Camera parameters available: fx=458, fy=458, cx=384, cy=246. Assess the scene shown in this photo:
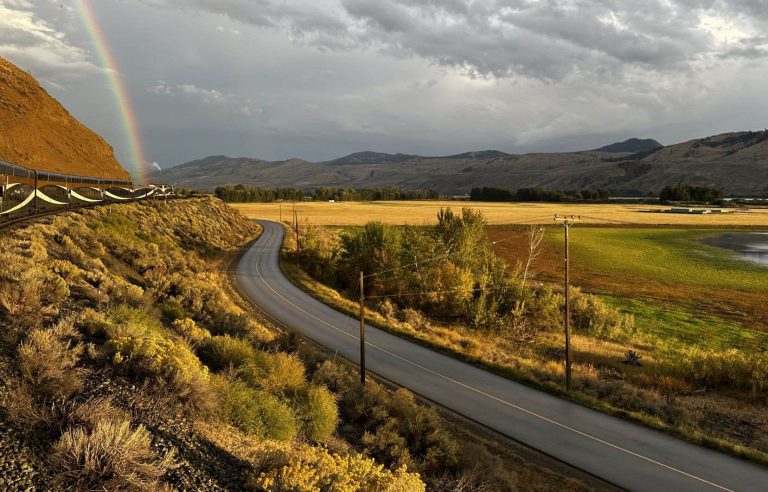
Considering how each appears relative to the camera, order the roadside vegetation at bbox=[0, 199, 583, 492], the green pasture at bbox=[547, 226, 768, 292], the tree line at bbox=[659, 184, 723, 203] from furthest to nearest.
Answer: the tree line at bbox=[659, 184, 723, 203], the green pasture at bbox=[547, 226, 768, 292], the roadside vegetation at bbox=[0, 199, 583, 492]

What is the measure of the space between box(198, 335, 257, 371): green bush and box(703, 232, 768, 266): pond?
79.3m

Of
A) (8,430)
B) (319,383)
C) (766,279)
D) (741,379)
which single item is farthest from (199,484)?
(766,279)

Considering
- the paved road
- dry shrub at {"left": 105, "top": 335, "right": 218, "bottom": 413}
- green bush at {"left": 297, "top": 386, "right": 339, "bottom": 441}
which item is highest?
dry shrub at {"left": 105, "top": 335, "right": 218, "bottom": 413}

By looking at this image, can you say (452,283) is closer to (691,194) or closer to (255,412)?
(255,412)

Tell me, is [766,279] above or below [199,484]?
below

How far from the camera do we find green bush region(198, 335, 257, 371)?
47.8 ft

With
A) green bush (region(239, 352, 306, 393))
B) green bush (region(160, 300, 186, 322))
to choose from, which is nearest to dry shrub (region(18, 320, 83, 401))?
green bush (region(239, 352, 306, 393))

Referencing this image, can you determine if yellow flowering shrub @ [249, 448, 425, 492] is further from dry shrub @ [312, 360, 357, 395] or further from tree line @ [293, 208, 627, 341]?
tree line @ [293, 208, 627, 341]

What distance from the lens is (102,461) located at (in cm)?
665

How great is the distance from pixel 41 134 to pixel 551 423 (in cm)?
8731

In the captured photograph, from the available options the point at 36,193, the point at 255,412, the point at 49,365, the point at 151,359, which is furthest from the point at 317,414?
the point at 36,193

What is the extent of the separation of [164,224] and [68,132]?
1922 inches

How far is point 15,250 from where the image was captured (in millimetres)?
16625

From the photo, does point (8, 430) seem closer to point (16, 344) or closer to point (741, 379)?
point (16, 344)
